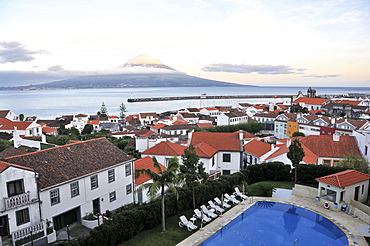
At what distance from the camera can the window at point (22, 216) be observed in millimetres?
13138

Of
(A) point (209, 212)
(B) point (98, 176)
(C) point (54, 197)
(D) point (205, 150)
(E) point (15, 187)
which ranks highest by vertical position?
(E) point (15, 187)

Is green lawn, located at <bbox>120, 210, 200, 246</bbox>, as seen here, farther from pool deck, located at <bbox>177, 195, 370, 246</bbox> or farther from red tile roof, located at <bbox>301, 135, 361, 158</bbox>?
red tile roof, located at <bbox>301, 135, 361, 158</bbox>

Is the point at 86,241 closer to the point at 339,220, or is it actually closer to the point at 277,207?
the point at 277,207

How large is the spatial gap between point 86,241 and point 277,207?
44.9 feet

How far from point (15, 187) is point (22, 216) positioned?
1537 mm

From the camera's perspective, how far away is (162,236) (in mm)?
15219

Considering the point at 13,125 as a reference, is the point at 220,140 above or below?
above

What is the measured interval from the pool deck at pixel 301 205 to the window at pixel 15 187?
336 inches

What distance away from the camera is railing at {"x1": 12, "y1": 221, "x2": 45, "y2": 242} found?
1238 cm

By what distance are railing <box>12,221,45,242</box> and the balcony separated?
3.95 ft

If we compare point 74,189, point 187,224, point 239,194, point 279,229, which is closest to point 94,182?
point 74,189

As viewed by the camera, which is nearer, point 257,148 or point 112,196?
point 112,196

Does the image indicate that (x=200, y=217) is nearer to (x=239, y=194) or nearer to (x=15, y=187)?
(x=239, y=194)

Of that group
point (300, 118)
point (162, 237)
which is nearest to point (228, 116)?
point (300, 118)
